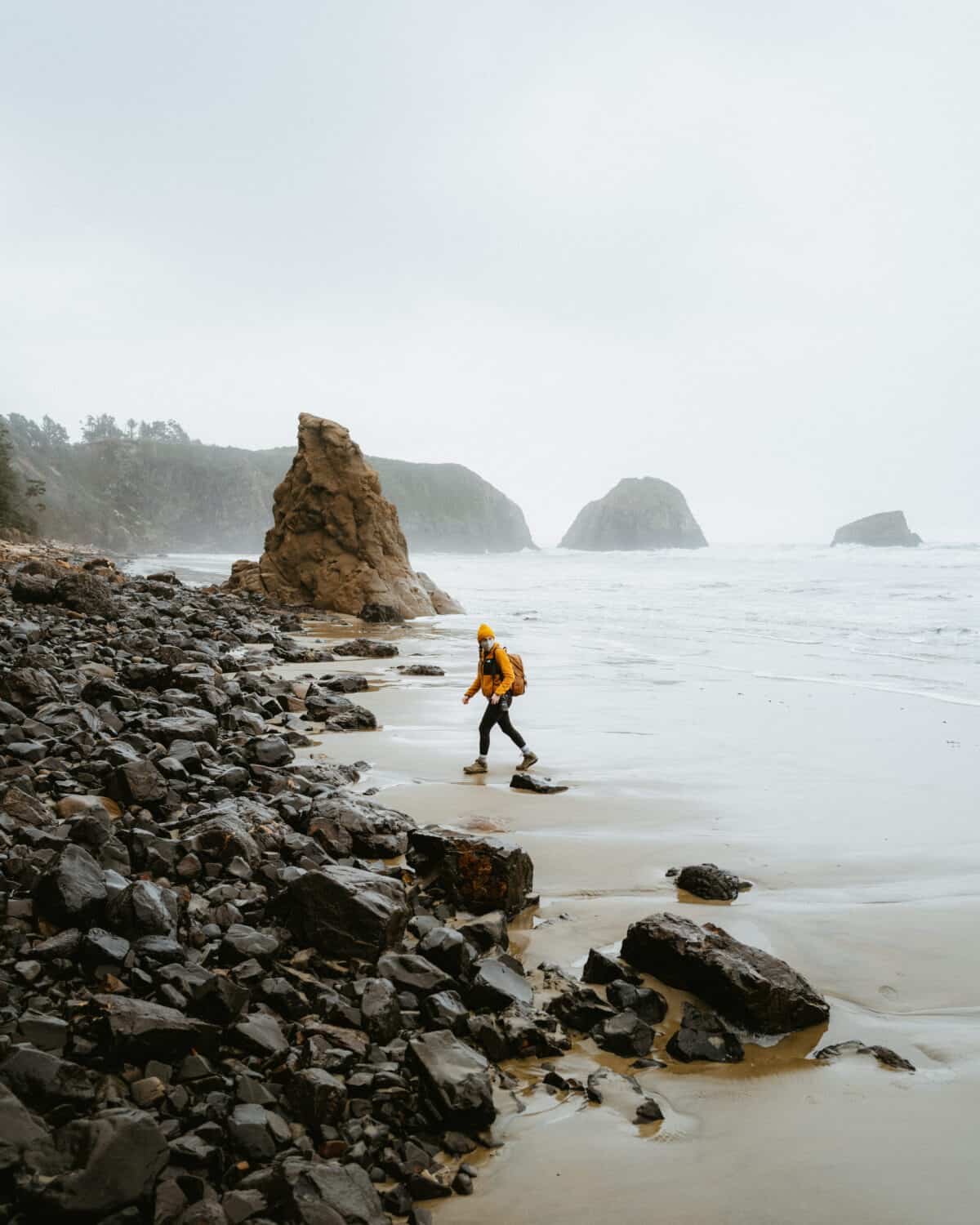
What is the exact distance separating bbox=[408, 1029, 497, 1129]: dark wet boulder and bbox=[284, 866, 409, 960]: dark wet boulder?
0.63 metres

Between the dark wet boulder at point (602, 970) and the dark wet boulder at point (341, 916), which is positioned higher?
the dark wet boulder at point (341, 916)

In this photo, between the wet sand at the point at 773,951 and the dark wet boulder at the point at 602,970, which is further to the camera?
the dark wet boulder at the point at 602,970

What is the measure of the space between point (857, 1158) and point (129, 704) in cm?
582

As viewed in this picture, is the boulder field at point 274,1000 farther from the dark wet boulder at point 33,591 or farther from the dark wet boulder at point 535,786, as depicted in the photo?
the dark wet boulder at point 33,591

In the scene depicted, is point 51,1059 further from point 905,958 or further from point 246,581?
point 246,581

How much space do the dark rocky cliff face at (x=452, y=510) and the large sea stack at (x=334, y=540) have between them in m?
131

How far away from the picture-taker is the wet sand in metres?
2.26

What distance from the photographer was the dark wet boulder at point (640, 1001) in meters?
3.15

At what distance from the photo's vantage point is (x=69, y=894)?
3004mm

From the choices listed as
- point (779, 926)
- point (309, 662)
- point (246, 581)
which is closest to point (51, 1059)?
point (779, 926)

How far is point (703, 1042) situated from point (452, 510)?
169 meters

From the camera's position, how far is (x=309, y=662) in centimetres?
1255

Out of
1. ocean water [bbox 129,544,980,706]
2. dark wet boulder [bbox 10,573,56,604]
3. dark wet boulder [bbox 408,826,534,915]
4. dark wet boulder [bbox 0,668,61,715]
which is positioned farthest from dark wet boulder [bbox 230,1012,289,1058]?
dark wet boulder [bbox 10,573,56,604]

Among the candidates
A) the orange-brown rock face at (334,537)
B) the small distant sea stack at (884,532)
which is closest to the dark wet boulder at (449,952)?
the orange-brown rock face at (334,537)
